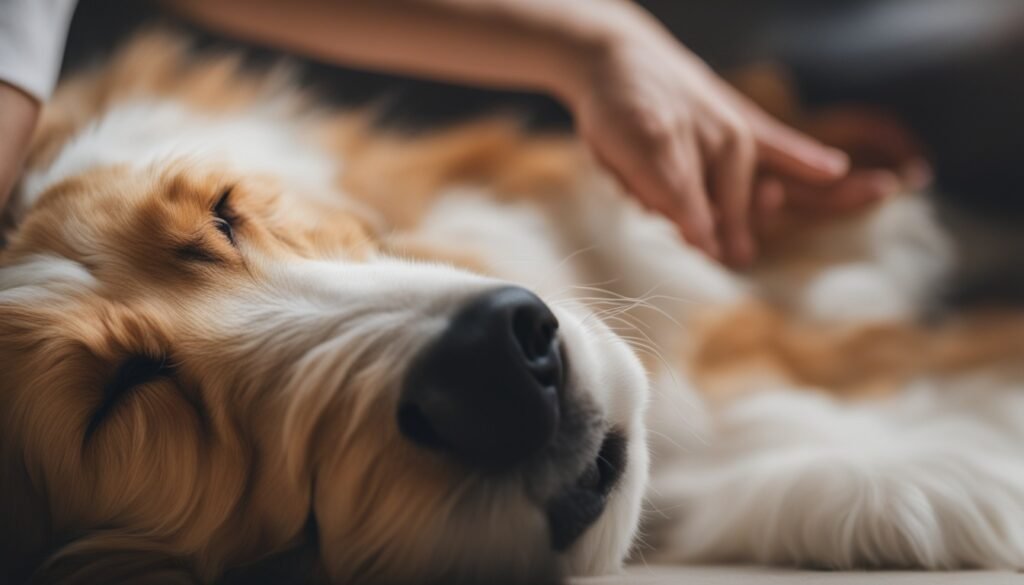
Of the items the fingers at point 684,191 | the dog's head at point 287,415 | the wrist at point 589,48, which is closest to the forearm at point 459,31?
the wrist at point 589,48

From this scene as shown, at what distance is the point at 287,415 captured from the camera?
2.88 feet

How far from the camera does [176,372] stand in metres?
0.93

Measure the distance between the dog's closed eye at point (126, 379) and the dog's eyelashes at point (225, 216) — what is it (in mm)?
166

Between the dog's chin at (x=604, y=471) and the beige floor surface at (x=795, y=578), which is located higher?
the dog's chin at (x=604, y=471)

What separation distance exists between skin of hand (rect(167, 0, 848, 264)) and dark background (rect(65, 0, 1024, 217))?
0.28 meters

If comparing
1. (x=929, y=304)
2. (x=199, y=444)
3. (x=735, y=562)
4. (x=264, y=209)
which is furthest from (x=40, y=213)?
(x=929, y=304)

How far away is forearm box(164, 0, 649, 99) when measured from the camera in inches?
56.9

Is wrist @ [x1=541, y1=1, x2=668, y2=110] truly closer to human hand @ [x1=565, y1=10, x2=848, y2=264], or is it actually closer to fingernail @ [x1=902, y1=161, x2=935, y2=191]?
human hand @ [x1=565, y1=10, x2=848, y2=264]

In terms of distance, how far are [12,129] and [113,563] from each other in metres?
0.49

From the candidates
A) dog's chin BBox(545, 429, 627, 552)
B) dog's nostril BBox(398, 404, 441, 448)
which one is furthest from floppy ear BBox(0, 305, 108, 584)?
dog's chin BBox(545, 429, 627, 552)

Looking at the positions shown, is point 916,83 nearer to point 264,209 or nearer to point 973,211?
point 973,211

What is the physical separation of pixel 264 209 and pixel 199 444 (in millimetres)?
335

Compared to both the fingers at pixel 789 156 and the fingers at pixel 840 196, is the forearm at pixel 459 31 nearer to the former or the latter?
the fingers at pixel 789 156

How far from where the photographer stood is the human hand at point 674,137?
4.52ft
